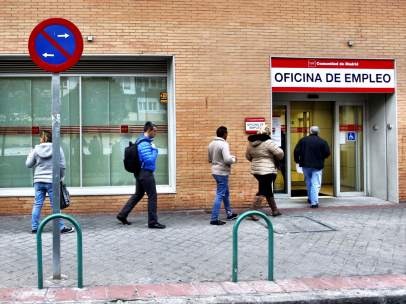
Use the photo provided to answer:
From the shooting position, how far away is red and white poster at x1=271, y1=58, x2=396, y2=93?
35.8 ft

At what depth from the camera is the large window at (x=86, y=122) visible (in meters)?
10.6

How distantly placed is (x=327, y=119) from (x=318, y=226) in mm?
4181

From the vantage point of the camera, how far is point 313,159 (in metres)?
11.0

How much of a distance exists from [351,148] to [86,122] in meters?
6.36

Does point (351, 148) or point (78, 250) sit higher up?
point (351, 148)

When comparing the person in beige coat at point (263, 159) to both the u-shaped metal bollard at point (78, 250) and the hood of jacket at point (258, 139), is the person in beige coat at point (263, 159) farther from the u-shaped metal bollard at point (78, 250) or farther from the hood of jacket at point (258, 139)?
the u-shaped metal bollard at point (78, 250)

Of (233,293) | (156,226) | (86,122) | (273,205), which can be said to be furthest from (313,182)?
(233,293)

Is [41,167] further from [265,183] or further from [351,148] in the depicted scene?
[351,148]

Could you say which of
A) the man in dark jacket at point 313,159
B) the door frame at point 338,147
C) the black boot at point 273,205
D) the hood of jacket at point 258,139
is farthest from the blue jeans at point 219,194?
the door frame at point 338,147

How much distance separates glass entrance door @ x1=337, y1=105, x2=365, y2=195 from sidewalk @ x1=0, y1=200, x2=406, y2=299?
2540 millimetres

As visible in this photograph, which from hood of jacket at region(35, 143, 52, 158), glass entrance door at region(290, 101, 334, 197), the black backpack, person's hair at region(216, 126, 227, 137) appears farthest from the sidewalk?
glass entrance door at region(290, 101, 334, 197)

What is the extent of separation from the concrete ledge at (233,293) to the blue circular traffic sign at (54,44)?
2.48m

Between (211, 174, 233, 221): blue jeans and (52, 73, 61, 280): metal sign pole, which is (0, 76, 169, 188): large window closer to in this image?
(211, 174, 233, 221): blue jeans

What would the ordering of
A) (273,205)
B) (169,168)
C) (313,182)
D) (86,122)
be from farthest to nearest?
1. (313,182)
2. (169,168)
3. (86,122)
4. (273,205)
